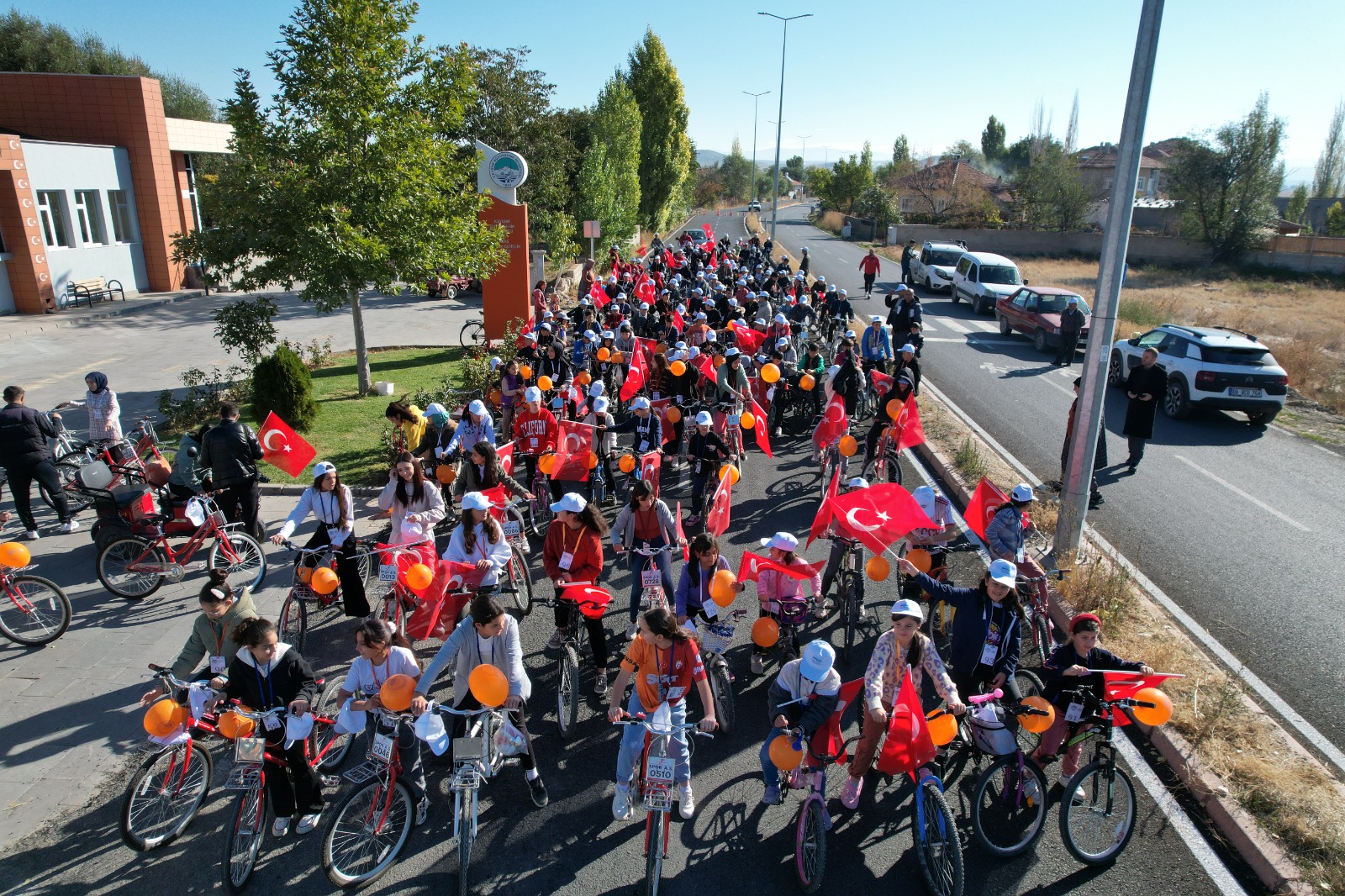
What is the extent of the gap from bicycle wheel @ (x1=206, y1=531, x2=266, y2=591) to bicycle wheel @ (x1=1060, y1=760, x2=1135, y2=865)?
26.3 ft

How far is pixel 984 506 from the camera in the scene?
7.57 metres

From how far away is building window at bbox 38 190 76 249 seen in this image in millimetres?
26156

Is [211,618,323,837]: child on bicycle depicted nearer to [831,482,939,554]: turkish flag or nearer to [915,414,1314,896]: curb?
[831,482,939,554]: turkish flag

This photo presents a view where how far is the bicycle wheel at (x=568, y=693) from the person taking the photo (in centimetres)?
627

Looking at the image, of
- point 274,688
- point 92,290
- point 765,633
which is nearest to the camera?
point 274,688

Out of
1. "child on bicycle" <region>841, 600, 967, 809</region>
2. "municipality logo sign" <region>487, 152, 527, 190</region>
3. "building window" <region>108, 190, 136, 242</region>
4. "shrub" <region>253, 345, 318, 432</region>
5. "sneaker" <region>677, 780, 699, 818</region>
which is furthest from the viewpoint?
"building window" <region>108, 190, 136, 242</region>

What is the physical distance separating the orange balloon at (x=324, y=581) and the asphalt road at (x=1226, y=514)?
8.46 m

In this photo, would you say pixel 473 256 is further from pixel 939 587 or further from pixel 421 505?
pixel 939 587

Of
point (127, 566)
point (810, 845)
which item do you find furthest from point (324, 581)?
point (810, 845)

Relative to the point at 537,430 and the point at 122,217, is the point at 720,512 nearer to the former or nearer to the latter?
the point at 537,430

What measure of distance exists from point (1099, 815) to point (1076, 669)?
101 centimetres

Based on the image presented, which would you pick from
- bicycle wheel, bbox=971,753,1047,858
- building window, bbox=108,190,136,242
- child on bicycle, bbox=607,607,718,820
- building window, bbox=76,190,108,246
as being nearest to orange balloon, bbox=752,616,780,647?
child on bicycle, bbox=607,607,718,820

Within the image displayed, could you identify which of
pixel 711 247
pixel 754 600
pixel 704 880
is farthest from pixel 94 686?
pixel 711 247

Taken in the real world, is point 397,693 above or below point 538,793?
above
